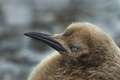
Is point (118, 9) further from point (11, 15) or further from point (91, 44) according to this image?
point (91, 44)

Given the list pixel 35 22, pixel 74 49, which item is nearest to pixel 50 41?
pixel 74 49

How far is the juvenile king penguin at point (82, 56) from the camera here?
2.16m

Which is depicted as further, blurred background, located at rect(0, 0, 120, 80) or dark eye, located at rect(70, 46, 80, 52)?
blurred background, located at rect(0, 0, 120, 80)

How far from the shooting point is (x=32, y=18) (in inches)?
221

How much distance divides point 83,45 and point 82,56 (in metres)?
0.07

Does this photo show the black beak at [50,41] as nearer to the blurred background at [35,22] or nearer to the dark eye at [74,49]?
the dark eye at [74,49]

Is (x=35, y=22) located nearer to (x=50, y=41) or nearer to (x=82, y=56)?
(x=50, y=41)

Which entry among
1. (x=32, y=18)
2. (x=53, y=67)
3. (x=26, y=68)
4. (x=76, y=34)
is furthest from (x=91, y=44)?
(x=32, y=18)

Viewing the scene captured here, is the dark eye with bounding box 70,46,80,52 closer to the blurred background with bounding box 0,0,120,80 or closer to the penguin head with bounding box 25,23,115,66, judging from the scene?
the penguin head with bounding box 25,23,115,66

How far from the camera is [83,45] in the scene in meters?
2.19

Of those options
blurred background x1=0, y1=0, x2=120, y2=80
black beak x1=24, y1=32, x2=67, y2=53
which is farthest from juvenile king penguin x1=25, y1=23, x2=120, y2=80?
blurred background x1=0, y1=0, x2=120, y2=80

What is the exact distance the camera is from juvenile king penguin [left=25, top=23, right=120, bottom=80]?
216 centimetres

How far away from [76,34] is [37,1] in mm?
4151

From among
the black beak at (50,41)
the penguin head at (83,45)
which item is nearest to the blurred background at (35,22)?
the black beak at (50,41)
